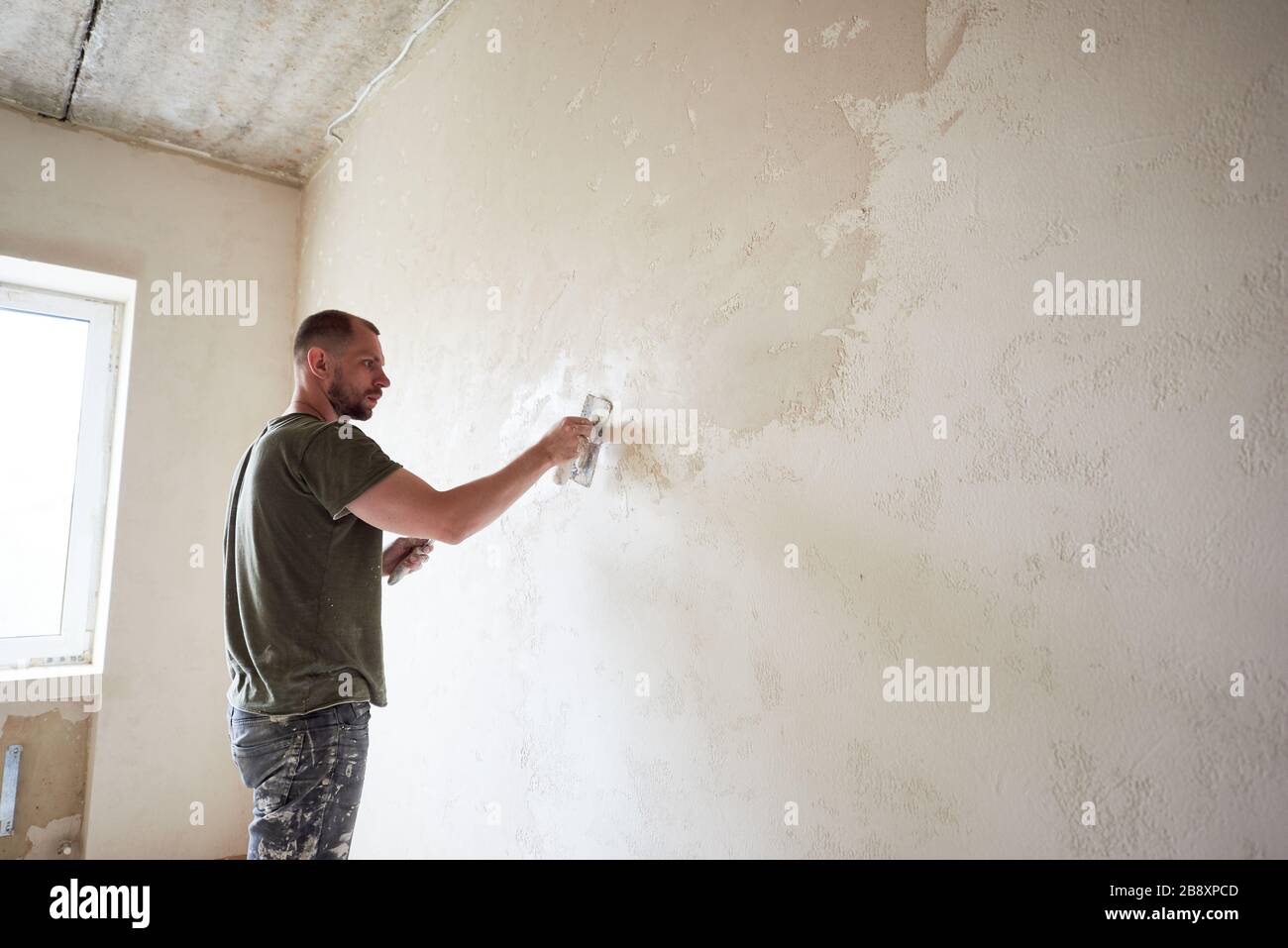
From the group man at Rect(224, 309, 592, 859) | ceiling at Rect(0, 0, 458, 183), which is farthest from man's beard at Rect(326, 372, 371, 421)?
ceiling at Rect(0, 0, 458, 183)

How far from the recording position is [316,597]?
147 centimetres

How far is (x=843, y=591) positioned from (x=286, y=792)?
3.61ft

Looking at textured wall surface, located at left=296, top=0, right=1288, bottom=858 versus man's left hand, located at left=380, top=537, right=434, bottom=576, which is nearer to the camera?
textured wall surface, located at left=296, top=0, right=1288, bottom=858

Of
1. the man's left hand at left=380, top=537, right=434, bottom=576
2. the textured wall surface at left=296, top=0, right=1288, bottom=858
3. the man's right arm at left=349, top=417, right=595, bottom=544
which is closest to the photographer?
the textured wall surface at left=296, top=0, right=1288, bottom=858

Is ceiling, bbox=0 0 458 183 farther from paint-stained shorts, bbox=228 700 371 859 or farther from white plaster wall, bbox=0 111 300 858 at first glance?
paint-stained shorts, bbox=228 700 371 859

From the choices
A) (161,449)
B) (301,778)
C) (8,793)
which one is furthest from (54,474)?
(301,778)

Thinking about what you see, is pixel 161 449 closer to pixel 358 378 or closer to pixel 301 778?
pixel 358 378

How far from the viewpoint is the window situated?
117 inches

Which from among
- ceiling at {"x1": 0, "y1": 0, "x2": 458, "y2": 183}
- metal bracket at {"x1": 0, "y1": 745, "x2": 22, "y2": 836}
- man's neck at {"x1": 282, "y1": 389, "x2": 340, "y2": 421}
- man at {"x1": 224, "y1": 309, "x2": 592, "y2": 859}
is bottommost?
metal bracket at {"x1": 0, "y1": 745, "x2": 22, "y2": 836}

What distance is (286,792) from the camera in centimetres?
141

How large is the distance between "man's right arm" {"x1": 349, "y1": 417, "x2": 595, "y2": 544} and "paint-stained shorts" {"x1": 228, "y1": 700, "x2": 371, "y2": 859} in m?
0.40

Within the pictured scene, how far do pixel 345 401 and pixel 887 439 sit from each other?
1189mm

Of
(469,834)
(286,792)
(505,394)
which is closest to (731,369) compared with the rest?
(505,394)

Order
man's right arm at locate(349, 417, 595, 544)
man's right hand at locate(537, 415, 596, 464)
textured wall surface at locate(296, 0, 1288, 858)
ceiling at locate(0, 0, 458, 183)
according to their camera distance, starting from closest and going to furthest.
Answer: textured wall surface at locate(296, 0, 1288, 858) → man's right arm at locate(349, 417, 595, 544) → man's right hand at locate(537, 415, 596, 464) → ceiling at locate(0, 0, 458, 183)
